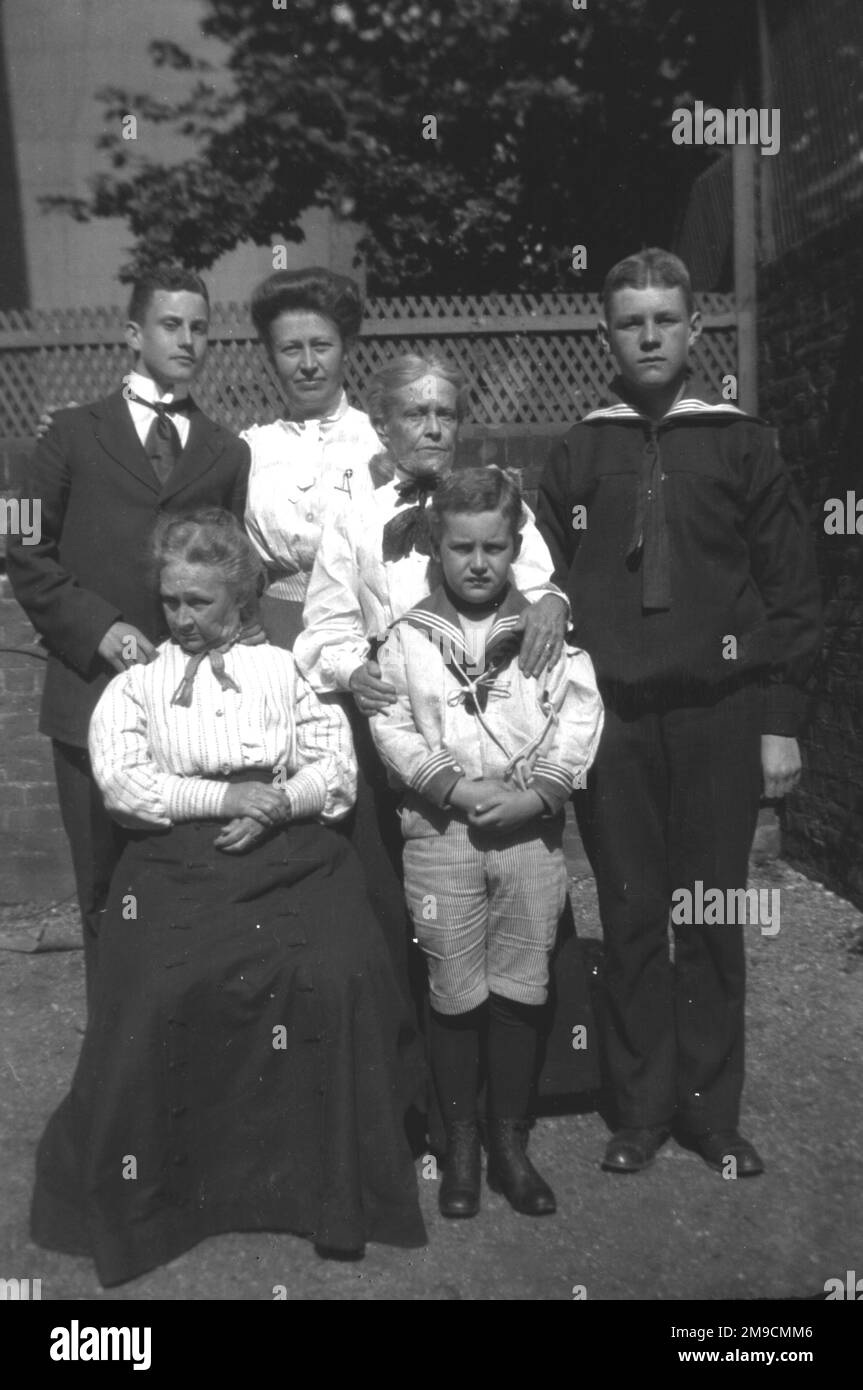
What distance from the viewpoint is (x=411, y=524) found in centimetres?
321

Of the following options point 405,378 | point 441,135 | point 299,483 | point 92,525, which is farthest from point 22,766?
point 441,135

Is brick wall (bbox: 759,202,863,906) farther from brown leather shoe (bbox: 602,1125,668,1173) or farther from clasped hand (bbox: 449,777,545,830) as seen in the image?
clasped hand (bbox: 449,777,545,830)

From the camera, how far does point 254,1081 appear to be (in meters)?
3.03

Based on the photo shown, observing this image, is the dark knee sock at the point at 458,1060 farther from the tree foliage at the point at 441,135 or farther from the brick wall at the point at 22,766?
the tree foliage at the point at 441,135

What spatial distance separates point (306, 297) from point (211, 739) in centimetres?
116

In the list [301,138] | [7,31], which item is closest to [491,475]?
[301,138]

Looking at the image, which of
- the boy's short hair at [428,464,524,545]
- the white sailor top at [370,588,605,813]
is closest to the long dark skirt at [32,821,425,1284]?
the white sailor top at [370,588,605,813]

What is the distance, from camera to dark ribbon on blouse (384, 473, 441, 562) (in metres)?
3.21

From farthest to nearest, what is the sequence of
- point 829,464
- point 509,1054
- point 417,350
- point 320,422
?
1. point 417,350
2. point 829,464
3. point 320,422
4. point 509,1054

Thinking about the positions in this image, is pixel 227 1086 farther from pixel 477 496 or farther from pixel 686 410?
pixel 686 410

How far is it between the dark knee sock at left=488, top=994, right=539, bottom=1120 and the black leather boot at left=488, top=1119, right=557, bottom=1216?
0.13ft

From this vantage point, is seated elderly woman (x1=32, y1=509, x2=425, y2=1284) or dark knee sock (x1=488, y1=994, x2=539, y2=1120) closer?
seated elderly woman (x1=32, y1=509, x2=425, y2=1284)

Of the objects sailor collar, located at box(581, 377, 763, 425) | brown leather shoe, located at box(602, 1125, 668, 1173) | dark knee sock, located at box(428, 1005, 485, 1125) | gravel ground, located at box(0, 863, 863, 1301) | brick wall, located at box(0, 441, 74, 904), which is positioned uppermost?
sailor collar, located at box(581, 377, 763, 425)
